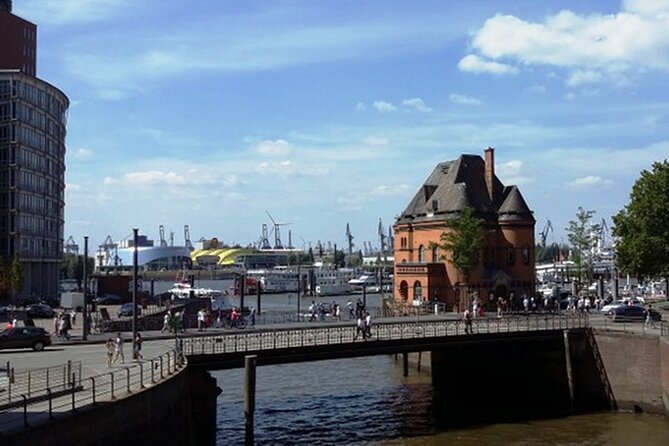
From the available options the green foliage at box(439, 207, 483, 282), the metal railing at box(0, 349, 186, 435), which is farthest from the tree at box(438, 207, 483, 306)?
the metal railing at box(0, 349, 186, 435)

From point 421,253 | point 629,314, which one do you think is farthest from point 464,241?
point 629,314

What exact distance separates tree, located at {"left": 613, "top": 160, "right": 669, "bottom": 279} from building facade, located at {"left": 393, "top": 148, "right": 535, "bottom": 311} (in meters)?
14.6

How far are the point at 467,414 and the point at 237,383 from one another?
57.8 ft

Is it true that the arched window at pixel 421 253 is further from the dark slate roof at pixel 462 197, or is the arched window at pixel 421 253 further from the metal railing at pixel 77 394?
the metal railing at pixel 77 394

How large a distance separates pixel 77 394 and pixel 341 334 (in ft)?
68.7

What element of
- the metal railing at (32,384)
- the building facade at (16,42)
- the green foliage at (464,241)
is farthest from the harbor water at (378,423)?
the building facade at (16,42)

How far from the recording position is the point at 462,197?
8244 centimetres

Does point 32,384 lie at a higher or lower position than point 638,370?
higher

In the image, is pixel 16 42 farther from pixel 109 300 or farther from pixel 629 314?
pixel 629 314

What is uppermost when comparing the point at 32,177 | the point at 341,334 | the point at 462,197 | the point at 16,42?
the point at 16,42

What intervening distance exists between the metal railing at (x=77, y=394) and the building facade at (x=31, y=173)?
70201 millimetres

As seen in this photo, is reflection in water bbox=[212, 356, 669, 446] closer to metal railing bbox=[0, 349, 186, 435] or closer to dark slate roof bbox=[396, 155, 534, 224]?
metal railing bbox=[0, 349, 186, 435]

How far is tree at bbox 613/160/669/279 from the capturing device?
66.8 metres

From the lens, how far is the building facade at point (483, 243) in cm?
8075
